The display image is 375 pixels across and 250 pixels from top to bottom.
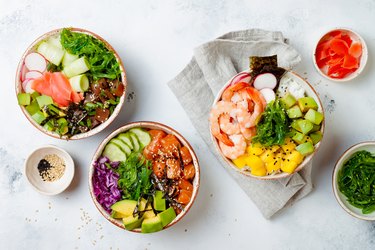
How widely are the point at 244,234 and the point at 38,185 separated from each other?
51.4 inches

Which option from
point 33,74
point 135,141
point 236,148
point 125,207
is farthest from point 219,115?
point 33,74

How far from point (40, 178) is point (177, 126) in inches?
35.5

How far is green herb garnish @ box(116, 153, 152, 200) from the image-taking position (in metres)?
3.12

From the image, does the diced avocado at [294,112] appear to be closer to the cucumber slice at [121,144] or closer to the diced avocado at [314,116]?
the diced avocado at [314,116]

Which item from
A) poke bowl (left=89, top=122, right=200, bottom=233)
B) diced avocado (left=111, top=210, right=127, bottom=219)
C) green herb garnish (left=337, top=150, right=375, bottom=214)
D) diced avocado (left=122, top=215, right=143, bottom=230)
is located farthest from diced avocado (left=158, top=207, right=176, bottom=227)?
green herb garnish (left=337, top=150, right=375, bottom=214)

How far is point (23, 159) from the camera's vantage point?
3.41 m

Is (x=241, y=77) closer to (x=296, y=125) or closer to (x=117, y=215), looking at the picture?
(x=296, y=125)

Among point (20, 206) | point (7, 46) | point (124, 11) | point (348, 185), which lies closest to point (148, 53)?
point (124, 11)

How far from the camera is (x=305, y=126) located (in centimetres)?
291

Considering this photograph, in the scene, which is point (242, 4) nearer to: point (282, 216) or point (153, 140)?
point (153, 140)

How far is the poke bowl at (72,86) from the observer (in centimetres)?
315

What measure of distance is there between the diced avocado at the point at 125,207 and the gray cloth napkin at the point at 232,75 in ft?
1.97

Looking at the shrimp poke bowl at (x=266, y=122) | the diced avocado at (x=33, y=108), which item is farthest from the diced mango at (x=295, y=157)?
the diced avocado at (x=33, y=108)

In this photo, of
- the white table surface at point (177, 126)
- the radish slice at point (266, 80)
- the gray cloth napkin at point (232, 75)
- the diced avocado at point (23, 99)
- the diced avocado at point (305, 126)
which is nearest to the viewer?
the diced avocado at point (305, 126)
